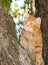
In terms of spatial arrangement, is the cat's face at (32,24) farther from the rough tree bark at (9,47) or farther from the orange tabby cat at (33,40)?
the rough tree bark at (9,47)

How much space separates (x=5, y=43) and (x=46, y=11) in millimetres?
939

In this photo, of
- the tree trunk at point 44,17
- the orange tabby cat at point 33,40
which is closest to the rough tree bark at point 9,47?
the orange tabby cat at point 33,40

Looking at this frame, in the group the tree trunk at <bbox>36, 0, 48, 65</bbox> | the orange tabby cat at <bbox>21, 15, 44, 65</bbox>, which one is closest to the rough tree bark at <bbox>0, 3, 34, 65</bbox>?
the orange tabby cat at <bbox>21, 15, 44, 65</bbox>

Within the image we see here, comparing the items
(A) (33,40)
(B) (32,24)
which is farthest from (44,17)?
(A) (33,40)

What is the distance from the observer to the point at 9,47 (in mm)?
1669

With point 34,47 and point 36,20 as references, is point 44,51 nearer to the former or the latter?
point 34,47

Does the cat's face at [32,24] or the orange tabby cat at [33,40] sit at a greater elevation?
the cat's face at [32,24]

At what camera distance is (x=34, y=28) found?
2.31m

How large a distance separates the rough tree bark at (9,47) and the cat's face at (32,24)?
425 millimetres

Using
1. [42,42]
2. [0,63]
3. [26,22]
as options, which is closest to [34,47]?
[42,42]

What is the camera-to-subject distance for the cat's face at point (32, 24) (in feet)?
7.58

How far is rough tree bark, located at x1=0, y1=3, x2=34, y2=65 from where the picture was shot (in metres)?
1.57

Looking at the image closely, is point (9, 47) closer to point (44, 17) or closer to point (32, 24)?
point (32, 24)

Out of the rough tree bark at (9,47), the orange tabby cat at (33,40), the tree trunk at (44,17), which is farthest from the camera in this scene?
the tree trunk at (44,17)
